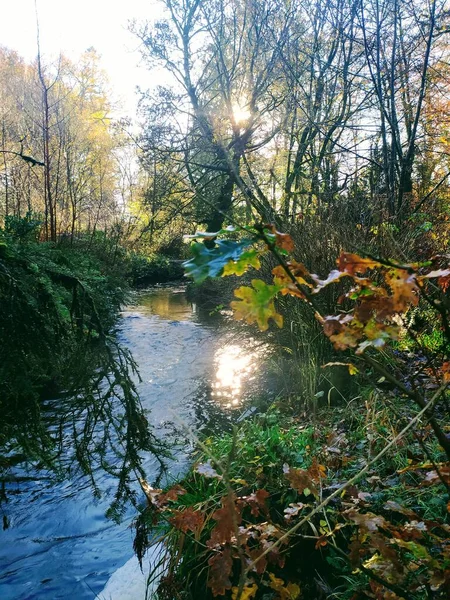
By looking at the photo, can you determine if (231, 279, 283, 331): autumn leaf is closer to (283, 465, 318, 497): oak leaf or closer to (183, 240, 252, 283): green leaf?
(183, 240, 252, 283): green leaf

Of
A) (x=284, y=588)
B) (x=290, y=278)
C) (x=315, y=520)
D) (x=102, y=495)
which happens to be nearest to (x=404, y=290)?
(x=290, y=278)

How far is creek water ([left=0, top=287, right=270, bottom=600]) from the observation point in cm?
269

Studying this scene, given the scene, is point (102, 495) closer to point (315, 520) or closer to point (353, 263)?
point (315, 520)

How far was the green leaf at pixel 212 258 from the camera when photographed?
0.94 meters

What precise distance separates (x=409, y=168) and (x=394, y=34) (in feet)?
6.49

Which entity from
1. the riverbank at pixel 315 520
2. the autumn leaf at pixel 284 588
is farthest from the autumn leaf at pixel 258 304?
the autumn leaf at pixel 284 588

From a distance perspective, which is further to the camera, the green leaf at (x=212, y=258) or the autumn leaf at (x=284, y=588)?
the autumn leaf at (x=284, y=588)

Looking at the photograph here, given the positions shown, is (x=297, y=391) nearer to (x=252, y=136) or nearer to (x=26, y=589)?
(x=26, y=589)

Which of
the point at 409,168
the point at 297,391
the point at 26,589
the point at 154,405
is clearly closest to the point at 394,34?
the point at 409,168

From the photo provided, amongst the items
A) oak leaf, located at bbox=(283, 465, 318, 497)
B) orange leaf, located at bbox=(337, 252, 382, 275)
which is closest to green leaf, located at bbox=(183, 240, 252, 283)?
orange leaf, located at bbox=(337, 252, 382, 275)

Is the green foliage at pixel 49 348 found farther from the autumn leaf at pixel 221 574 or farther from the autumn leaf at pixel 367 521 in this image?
the autumn leaf at pixel 367 521

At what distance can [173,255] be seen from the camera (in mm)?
20609

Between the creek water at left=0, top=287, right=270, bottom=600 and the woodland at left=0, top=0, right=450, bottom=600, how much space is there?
256 millimetres

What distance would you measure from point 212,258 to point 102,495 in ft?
10.5
